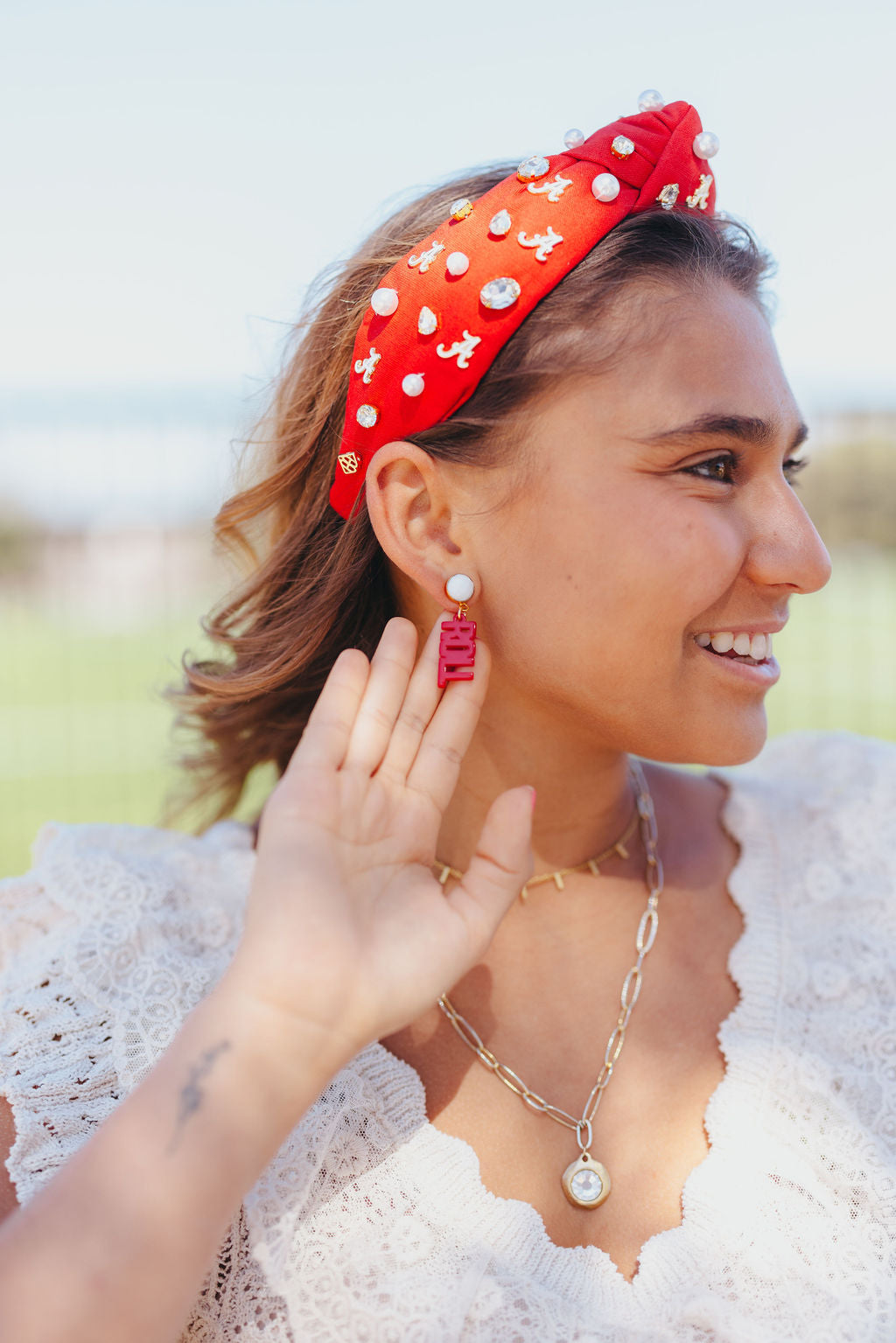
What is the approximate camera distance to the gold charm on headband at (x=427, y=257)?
1.95 m

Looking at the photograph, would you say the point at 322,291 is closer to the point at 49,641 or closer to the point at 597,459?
the point at 597,459

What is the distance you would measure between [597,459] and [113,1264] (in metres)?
1.33

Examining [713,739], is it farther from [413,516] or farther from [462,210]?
[462,210]

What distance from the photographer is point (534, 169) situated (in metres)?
1.92

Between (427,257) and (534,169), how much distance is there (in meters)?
0.24

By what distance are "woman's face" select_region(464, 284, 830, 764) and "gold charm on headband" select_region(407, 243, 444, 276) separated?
36 cm

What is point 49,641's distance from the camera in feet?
29.5

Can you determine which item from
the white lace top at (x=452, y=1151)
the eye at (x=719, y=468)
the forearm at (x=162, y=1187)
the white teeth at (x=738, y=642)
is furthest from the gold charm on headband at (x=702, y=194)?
the forearm at (x=162, y=1187)

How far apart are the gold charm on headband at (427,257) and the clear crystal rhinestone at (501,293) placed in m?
0.17

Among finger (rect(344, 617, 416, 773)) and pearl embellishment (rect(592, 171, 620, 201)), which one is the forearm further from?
pearl embellishment (rect(592, 171, 620, 201))

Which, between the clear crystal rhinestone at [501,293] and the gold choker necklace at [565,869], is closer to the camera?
the clear crystal rhinestone at [501,293]

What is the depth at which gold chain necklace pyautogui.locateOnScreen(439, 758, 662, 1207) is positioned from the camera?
1.75 meters

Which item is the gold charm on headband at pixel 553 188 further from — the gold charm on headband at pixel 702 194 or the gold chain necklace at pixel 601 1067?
the gold chain necklace at pixel 601 1067

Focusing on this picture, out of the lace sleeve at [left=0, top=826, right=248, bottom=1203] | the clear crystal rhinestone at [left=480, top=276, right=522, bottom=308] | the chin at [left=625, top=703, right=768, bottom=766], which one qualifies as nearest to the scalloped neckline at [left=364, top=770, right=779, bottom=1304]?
the lace sleeve at [left=0, top=826, right=248, bottom=1203]
